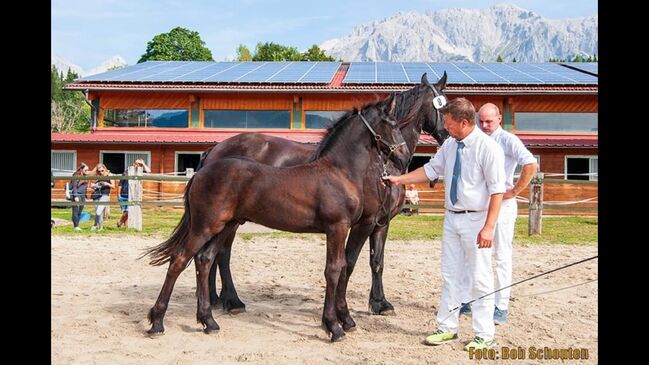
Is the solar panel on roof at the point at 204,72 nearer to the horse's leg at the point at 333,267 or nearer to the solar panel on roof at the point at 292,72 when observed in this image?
the solar panel on roof at the point at 292,72

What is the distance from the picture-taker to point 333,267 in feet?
14.0

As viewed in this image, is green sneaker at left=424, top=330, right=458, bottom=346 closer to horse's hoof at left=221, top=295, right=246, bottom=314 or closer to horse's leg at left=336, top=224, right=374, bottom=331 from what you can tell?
horse's leg at left=336, top=224, right=374, bottom=331

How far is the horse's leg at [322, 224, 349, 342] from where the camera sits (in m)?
4.23

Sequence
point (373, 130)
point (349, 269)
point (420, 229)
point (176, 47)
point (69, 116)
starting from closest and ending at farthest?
point (373, 130) → point (349, 269) → point (420, 229) → point (176, 47) → point (69, 116)

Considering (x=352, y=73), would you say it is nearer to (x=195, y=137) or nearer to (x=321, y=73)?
(x=321, y=73)

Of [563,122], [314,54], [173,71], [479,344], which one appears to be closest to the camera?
[479,344]

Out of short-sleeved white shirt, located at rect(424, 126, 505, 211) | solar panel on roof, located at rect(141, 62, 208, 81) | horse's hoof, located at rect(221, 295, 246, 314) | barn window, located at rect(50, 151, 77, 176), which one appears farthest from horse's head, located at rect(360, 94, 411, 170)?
barn window, located at rect(50, 151, 77, 176)

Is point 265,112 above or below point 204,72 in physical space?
below

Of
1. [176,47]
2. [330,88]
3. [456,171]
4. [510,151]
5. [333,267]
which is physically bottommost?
[333,267]

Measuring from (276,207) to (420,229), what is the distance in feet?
26.3

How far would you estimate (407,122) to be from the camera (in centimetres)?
529

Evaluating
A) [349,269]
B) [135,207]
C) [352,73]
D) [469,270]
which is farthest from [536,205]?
[352,73]

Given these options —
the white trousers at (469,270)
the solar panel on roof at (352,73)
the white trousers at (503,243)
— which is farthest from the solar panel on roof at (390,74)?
the white trousers at (469,270)

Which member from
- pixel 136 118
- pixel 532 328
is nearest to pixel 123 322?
pixel 532 328
